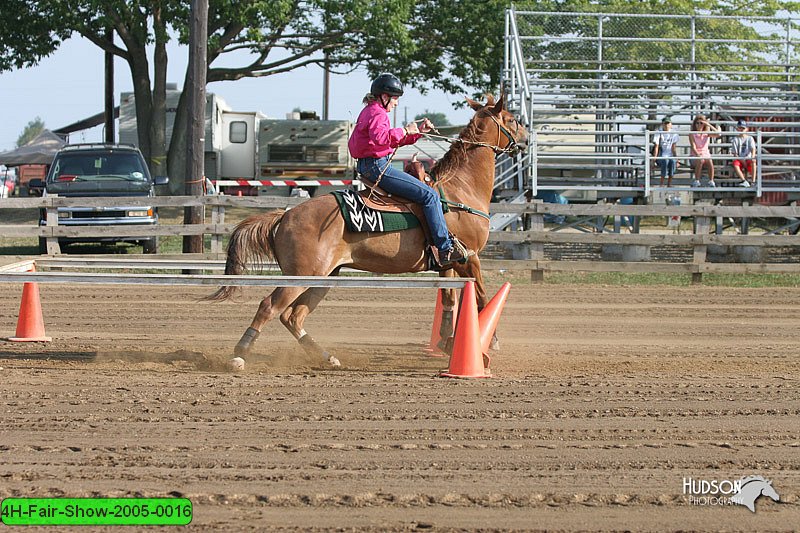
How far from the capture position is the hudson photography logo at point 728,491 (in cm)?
530

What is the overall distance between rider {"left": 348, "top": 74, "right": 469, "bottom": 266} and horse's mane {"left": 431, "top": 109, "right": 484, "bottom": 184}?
0.77 meters

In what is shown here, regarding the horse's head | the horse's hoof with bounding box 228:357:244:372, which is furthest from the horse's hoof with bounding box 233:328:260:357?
the horse's head

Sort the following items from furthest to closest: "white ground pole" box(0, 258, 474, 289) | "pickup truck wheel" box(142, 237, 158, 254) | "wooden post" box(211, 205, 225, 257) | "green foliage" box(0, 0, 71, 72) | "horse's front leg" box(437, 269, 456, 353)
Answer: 1. "green foliage" box(0, 0, 71, 72)
2. "pickup truck wheel" box(142, 237, 158, 254)
3. "wooden post" box(211, 205, 225, 257)
4. "horse's front leg" box(437, 269, 456, 353)
5. "white ground pole" box(0, 258, 474, 289)

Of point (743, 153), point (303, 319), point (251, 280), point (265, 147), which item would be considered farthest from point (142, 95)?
point (251, 280)

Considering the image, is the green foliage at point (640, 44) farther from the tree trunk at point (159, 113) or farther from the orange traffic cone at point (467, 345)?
the orange traffic cone at point (467, 345)

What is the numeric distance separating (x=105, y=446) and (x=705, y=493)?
3609 mm

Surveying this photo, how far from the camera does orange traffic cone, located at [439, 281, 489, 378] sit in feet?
28.2

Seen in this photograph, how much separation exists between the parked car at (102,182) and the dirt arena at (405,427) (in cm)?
819

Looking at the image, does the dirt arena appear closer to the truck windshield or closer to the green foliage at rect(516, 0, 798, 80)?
the truck windshield

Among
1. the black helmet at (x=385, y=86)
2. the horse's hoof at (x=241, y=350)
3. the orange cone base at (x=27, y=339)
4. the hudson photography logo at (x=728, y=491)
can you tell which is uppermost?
the black helmet at (x=385, y=86)

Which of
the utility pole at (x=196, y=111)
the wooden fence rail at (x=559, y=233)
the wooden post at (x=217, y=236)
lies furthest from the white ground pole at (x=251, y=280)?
the utility pole at (x=196, y=111)

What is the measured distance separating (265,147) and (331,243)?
88.9ft

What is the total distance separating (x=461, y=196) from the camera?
32.2 feet

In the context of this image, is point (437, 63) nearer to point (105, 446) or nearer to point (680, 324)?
point (680, 324)
